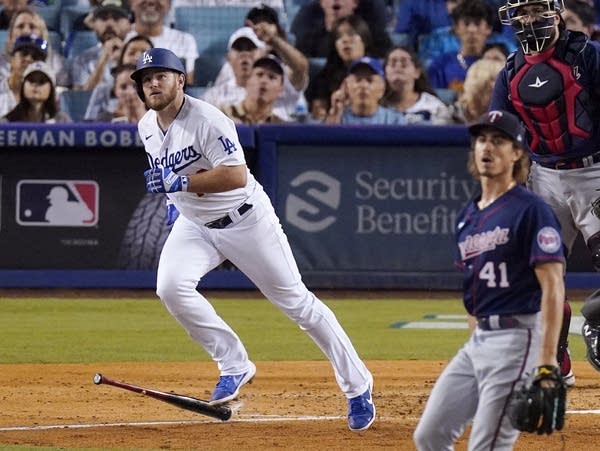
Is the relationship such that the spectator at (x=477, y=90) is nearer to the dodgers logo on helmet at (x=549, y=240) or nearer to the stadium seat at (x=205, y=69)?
the stadium seat at (x=205, y=69)

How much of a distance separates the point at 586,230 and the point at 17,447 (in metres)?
3.32

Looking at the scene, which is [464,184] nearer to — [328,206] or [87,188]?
[328,206]

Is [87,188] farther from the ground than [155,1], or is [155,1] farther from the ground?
[155,1]

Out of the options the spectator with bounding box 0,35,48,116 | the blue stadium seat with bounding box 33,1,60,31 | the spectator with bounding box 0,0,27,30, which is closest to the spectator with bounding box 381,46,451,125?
the spectator with bounding box 0,35,48,116

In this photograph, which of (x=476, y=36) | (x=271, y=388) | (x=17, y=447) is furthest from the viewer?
(x=476, y=36)

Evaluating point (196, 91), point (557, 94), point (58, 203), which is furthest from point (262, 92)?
point (557, 94)

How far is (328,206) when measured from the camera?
12.5 m

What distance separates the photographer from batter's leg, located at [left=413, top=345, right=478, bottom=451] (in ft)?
13.7

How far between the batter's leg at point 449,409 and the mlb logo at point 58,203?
28.4 feet

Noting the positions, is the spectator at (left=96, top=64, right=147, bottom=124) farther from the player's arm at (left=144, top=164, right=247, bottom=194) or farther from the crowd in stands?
the player's arm at (left=144, top=164, right=247, bottom=194)

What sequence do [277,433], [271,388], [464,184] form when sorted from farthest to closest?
[464,184]
[271,388]
[277,433]

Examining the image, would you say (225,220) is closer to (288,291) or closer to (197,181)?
(197,181)

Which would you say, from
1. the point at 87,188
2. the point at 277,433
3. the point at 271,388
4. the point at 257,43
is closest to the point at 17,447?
the point at 277,433

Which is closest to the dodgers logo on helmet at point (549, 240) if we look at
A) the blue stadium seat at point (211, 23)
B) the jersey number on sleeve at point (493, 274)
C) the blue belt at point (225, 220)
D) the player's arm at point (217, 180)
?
the jersey number on sleeve at point (493, 274)
